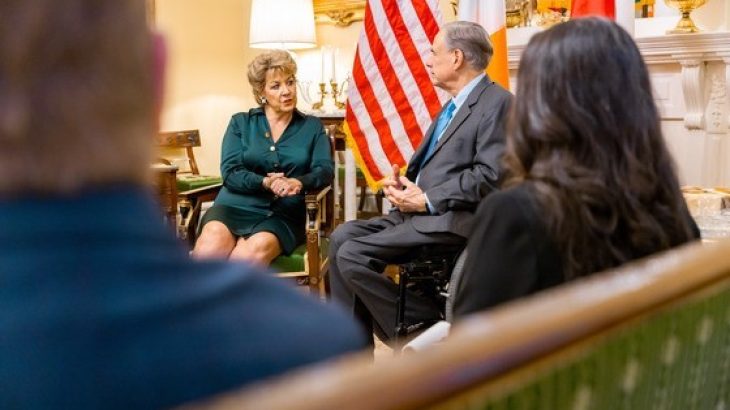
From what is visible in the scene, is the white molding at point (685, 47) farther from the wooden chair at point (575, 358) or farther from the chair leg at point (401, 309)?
the wooden chair at point (575, 358)

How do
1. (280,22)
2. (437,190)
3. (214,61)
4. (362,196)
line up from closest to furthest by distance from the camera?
1. (437,190)
2. (280,22)
3. (362,196)
4. (214,61)

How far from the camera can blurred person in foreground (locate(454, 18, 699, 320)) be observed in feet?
4.49

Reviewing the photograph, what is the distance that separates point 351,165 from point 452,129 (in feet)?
5.39

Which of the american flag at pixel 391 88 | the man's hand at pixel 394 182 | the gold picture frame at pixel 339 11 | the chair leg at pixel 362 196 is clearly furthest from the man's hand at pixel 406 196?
the gold picture frame at pixel 339 11

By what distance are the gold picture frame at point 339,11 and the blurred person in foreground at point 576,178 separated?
465cm

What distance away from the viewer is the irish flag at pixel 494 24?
3.89 m

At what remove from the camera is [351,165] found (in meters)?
4.70

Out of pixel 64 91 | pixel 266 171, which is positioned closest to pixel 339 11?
pixel 266 171

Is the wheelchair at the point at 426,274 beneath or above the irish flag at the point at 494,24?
beneath

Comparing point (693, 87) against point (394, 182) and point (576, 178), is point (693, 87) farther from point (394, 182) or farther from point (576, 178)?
point (576, 178)

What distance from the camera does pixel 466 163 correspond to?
121 inches

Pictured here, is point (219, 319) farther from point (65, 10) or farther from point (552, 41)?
point (552, 41)

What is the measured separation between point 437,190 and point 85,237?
252 cm

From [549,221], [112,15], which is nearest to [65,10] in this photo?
[112,15]
